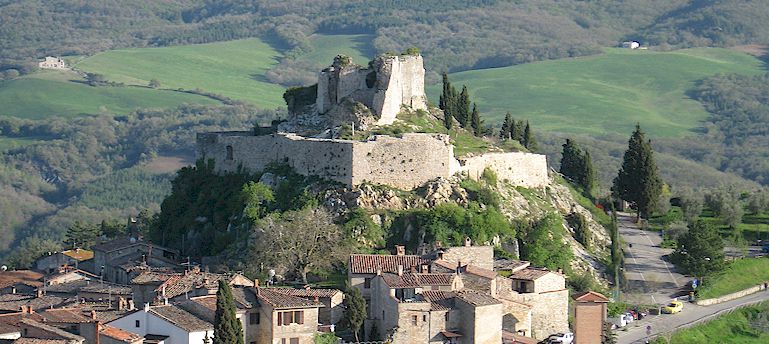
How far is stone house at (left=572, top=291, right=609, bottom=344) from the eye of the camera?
73.6m

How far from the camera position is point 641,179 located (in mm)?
98812

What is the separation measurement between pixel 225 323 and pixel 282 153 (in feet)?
69.9

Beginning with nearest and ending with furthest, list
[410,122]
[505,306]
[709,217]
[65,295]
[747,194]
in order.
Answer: [505,306] < [65,295] < [410,122] < [709,217] < [747,194]

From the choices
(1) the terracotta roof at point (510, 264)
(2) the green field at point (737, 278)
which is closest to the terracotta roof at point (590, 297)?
(1) the terracotta roof at point (510, 264)

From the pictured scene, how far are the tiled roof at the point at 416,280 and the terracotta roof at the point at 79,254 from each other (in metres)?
25.9

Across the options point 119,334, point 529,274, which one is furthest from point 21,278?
point 529,274

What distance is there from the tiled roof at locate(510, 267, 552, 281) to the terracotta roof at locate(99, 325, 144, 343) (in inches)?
677

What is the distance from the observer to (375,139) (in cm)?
8162

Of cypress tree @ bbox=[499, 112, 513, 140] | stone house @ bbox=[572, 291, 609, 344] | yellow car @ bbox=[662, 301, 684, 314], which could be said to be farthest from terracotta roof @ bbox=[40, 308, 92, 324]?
cypress tree @ bbox=[499, 112, 513, 140]

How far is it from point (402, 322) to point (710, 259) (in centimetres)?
2407

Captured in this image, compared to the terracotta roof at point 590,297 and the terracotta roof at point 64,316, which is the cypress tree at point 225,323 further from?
the terracotta roof at point 590,297

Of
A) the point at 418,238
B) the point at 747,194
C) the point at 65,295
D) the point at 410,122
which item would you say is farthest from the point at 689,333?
the point at 747,194

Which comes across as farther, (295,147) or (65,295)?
(295,147)

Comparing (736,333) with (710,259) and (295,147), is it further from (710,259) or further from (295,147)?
(295,147)
